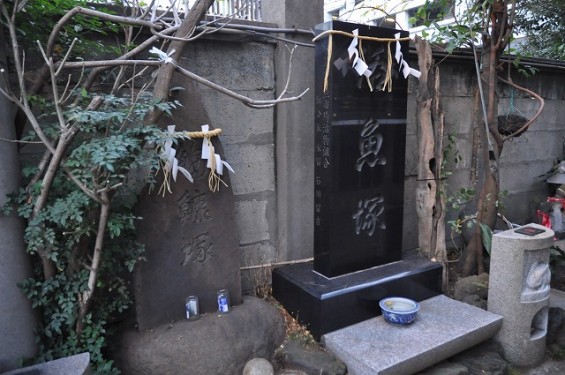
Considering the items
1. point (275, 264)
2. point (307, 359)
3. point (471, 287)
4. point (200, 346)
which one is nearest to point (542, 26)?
point (471, 287)

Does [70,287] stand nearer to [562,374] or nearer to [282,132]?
[282,132]

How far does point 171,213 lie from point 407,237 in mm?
3142

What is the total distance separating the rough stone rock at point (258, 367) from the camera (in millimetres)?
2834

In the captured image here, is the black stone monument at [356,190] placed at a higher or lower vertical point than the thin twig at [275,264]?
higher

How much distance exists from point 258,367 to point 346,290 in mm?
919

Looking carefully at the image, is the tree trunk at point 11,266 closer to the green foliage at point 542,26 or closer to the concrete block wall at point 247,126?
the concrete block wall at point 247,126

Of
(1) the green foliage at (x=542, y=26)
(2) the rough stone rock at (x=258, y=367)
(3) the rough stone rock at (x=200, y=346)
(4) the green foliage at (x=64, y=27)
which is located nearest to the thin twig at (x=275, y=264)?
(3) the rough stone rock at (x=200, y=346)

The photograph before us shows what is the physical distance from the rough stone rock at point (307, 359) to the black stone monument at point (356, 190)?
0.16m

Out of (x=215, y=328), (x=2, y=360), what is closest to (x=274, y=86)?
(x=215, y=328)

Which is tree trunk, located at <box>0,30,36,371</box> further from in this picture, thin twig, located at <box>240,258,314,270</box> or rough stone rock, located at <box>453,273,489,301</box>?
rough stone rock, located at <box>453,273,489,301</box>

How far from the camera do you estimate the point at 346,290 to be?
3217 millimetres

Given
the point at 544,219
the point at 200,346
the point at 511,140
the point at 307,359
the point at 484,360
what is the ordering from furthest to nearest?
the point at 511,140, the point at 544,219, the point at 484,360, the point at 307,359, the point at 200,346

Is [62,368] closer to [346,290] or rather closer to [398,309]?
[346,290]

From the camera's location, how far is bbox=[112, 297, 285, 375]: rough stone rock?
276 cm
